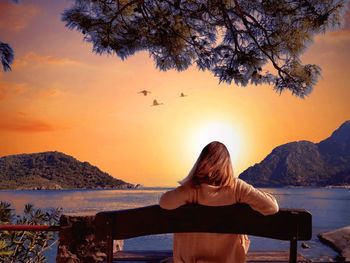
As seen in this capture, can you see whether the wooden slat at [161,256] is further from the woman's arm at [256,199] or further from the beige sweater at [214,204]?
the woman's arm at [256,199]

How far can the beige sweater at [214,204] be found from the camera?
6.64 ft

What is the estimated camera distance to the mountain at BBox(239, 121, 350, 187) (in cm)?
13425

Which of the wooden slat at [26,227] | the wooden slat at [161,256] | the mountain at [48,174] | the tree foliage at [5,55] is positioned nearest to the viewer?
the wooden slat at [26,227]

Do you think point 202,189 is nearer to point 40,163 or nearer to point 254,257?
point 254,257

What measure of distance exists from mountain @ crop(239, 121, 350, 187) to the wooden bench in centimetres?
12769

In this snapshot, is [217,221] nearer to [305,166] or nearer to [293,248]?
[293,248]

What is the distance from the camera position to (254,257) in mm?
3268

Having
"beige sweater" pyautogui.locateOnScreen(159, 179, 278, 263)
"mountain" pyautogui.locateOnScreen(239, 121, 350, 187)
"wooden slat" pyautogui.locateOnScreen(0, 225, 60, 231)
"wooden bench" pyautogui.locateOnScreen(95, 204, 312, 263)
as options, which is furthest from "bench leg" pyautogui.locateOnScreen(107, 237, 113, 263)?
"mountain" pyautogui.locateOnScreen(239, 121, 350, 187)

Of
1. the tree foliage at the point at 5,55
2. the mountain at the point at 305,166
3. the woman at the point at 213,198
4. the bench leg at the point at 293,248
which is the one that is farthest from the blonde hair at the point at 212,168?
the mountain at the point at 305,166

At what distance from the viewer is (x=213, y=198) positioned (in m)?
2.05

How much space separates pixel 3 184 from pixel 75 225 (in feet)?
341

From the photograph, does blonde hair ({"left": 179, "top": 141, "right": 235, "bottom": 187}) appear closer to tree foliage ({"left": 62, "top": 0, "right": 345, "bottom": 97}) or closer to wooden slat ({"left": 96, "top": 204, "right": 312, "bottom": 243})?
wooden slat ({"left": 96, "top": 204, "right": 312, "bottom": 243})

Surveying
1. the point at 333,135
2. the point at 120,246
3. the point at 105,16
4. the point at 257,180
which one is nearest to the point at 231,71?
the point at 105,16

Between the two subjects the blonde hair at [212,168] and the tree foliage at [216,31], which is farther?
the tree foliage at [216,31]
